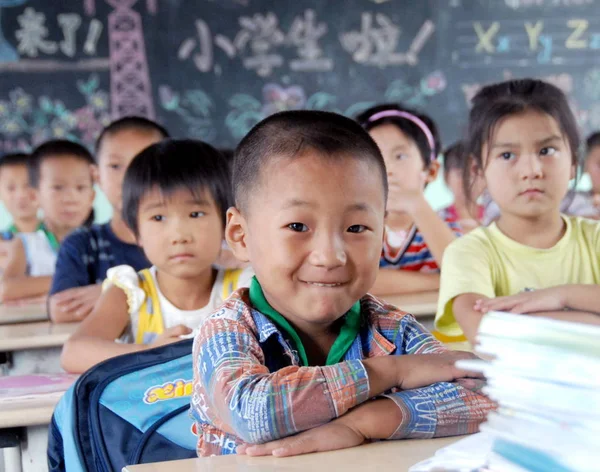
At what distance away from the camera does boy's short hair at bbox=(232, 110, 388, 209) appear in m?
1.24

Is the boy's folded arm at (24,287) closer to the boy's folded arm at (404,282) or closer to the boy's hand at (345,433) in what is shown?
the boy's folded arm at (404,282)

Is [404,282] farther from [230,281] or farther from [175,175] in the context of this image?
[175,175]

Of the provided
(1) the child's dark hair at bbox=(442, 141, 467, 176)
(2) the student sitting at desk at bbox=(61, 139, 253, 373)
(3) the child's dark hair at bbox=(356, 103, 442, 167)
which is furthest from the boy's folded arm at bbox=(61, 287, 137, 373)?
(1) the child's dark hair at bbox=(442, 141, 467, 176)

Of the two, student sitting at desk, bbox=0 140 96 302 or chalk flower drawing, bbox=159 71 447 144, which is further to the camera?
chalk flower drawing, bbox=159 71 447 144

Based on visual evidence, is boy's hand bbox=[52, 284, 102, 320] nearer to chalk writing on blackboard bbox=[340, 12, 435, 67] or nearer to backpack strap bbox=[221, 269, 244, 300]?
backpack strap bbox=[221, 269, 244, 300]

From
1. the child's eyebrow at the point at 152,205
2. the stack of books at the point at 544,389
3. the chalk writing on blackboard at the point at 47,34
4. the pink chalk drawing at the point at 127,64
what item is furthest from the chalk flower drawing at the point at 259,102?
the stack of books at the point at 544,389

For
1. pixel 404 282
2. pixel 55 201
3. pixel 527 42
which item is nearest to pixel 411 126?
pixel 404 282

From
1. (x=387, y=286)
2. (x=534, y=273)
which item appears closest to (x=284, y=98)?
(x=387, y=286)

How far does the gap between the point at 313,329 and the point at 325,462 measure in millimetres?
356

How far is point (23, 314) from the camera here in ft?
9.94

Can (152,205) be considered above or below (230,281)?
above

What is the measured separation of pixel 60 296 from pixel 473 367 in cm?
234

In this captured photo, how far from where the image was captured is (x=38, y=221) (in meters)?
5.21

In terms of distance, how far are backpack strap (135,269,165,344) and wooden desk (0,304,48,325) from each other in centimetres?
79
